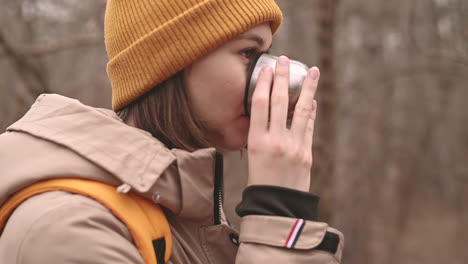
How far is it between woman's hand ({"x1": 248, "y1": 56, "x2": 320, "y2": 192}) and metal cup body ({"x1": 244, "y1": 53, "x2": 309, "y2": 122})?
0.02 m

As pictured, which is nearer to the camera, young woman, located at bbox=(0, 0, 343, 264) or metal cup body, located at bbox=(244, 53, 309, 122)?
young woman, located at bbox=(0, 0, 343, 264)

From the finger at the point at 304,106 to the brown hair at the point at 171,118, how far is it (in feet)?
0.96

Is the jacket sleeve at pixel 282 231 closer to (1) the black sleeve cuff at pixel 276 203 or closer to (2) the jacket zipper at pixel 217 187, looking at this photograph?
(1) the black sleeve cuff at pixel 276 203

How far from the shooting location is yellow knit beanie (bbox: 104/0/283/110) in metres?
1.74

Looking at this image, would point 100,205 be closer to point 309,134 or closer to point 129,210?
point 129,210

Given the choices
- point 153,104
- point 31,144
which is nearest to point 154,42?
point 153,104

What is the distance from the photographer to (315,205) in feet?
5.25

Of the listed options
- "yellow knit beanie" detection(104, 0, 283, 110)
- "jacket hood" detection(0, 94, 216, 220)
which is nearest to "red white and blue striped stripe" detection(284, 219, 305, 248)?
"jacket hood" detection(0, 94, 216, 220)

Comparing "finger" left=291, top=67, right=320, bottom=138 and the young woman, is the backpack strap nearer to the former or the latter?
the young woman

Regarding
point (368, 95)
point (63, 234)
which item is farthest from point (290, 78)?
point (368, 95)

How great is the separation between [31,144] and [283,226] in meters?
0.68

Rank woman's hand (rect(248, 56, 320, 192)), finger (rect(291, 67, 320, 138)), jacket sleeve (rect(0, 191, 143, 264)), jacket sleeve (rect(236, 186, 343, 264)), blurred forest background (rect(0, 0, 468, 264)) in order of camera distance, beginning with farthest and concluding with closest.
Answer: blurred forest background (rect(0, 0, 468, 264)) → finger (rect(291, 67, 320, 138)) → woman's hand (rect(248, 56, 320, 192)) → jacket sleeve (rect(236, 186, 343, 264)) → jacket sleeve (rect(0, 191, 143, 264))

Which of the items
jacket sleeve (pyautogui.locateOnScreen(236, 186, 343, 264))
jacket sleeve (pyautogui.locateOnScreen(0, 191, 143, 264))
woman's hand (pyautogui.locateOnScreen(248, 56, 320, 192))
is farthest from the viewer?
woman's hand (pyautogui.locateOnScreen(248, 56, 320, 192))

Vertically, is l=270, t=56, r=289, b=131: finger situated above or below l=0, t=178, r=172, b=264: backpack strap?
above
